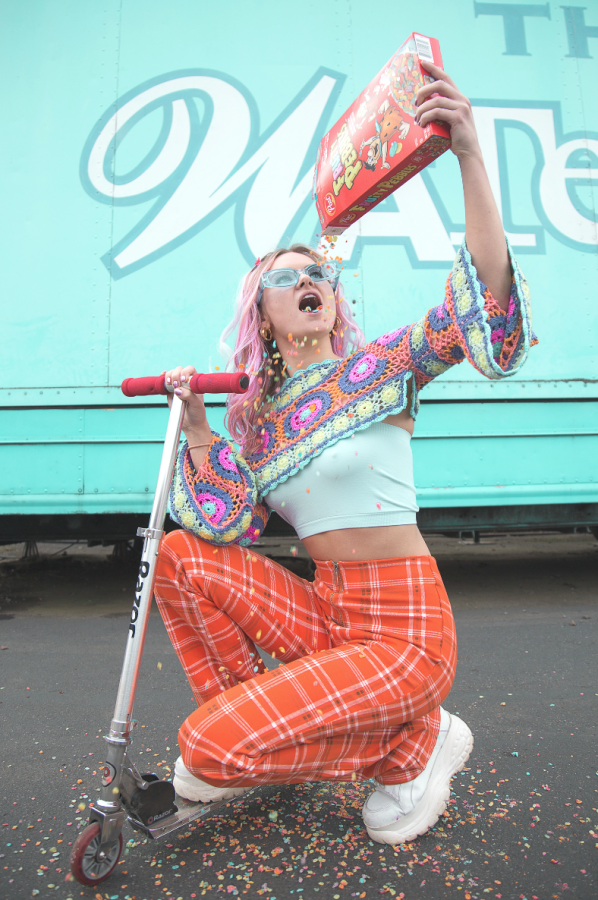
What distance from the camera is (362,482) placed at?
1415 mm

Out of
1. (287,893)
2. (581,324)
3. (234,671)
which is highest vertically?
(581,324)

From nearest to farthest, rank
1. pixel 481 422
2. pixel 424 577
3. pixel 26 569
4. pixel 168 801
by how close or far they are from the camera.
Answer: pixel 168 801
pixel 424 577
pixel 481 422
pixel 26 569

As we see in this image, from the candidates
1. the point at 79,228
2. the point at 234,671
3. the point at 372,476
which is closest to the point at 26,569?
the point at 79,228

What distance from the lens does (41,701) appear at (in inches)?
87.0

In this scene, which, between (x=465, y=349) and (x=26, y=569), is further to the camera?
(x=26, y=569)

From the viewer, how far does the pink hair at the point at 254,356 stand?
67.0 inches

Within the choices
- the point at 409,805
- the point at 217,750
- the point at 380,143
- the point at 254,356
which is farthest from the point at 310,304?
the point at 409,805

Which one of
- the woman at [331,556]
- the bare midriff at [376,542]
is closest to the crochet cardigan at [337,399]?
the woman at [331,556]

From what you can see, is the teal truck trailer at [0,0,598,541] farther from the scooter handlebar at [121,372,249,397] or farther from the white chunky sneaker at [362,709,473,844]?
the white chunky sneaker at [362,709,473,844]

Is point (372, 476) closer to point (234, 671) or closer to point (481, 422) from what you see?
point (234, 671)

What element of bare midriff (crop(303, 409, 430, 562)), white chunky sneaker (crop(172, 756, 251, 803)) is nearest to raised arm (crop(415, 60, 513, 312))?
bare midriff (crop(303, 409, 430, 562))

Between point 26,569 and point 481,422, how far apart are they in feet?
12.4

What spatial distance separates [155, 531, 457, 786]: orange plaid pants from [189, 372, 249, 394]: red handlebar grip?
41 cm

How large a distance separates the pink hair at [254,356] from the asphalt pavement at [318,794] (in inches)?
37.0
